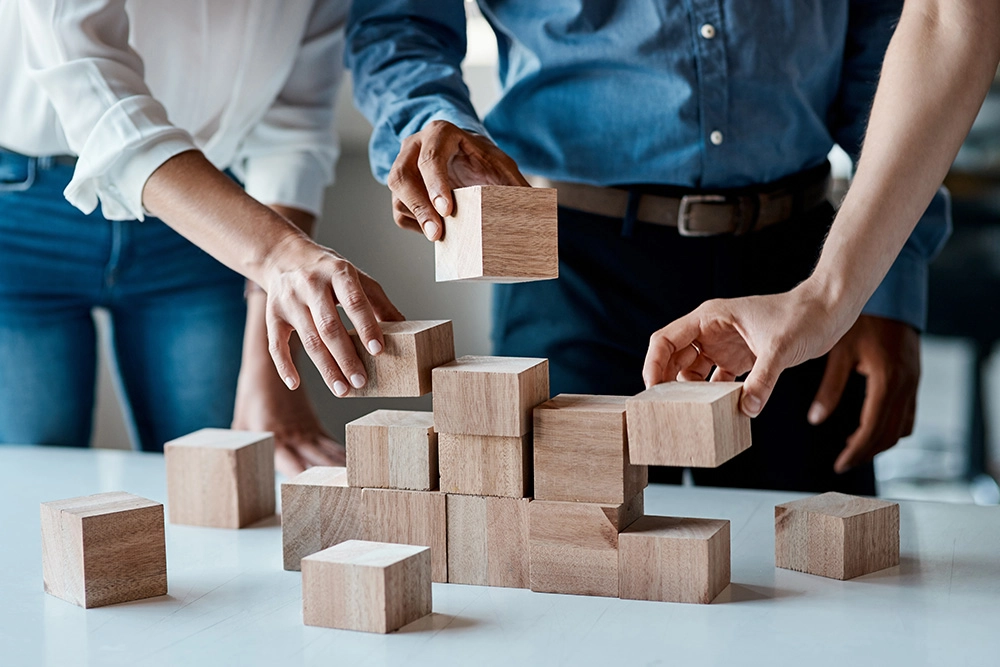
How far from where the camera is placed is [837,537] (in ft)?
3.32

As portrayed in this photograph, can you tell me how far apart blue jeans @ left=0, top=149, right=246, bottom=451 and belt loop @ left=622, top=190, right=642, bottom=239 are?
0.74 meters

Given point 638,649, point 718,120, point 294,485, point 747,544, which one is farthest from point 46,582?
point 718,120

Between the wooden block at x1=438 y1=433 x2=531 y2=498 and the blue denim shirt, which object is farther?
the blue denim shirt

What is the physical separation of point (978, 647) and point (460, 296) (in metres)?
2.90

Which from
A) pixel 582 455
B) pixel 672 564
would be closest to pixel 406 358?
pixel 582 455

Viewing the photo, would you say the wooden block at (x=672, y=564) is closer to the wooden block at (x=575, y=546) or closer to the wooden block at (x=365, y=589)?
the wooden block at (x=575, y=546)

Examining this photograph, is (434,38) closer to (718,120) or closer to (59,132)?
(718,120)

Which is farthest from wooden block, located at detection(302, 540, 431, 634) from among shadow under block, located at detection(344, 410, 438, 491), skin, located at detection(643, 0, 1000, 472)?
skin, located at detection(643, 0, 1000, 472)

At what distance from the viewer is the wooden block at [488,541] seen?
1021mm

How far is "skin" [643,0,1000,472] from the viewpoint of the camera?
1.05 m

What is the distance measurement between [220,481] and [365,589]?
16.3 inches

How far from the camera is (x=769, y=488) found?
1.57 metres

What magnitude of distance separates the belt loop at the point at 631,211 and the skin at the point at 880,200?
1.23 ft

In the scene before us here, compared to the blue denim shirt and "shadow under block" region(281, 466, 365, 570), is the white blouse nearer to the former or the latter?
the blue denim shirt
